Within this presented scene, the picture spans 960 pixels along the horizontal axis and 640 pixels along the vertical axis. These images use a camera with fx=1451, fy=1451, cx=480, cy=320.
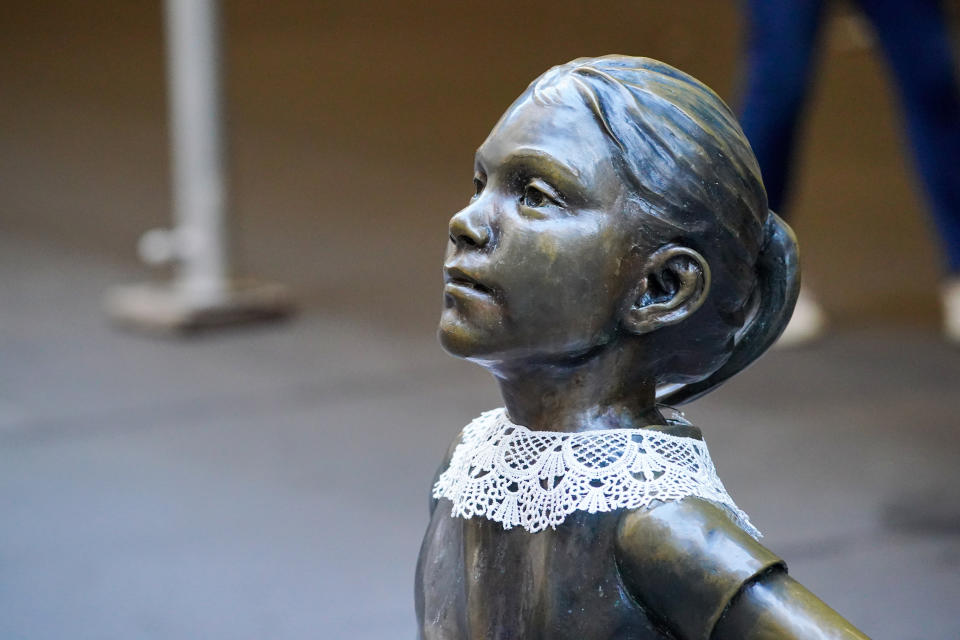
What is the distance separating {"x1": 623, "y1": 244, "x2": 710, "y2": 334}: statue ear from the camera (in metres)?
1.25

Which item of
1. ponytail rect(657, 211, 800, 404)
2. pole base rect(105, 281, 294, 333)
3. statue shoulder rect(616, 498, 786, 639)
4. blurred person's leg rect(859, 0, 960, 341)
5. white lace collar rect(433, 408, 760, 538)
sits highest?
blurred person's leg rect(859, 0, 960, 341)

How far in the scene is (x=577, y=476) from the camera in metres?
1.26

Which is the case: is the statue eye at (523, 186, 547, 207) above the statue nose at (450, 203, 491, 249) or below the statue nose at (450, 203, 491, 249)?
above

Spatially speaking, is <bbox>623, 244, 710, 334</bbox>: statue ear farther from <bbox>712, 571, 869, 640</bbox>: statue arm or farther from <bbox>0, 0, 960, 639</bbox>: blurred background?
<bbox>0, 0, 960, 639</bbox>: blurred background

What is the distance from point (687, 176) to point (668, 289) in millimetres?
106

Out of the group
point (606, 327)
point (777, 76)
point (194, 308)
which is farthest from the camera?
point (194, 308)

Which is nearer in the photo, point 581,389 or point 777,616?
point 777,616

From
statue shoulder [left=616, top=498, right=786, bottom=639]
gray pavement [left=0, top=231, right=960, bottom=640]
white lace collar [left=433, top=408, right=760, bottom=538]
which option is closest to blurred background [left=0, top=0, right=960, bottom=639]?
gray pavement [left=0, top=231, right=960, bottom=640]

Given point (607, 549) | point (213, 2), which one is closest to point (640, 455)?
point (607, 549)

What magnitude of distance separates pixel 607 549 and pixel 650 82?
0.40 m

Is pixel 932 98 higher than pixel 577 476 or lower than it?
higher

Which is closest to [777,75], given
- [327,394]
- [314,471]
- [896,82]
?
[896,82]

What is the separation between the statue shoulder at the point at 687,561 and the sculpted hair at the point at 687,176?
0.16 m

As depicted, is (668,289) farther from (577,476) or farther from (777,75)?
(777,75)
